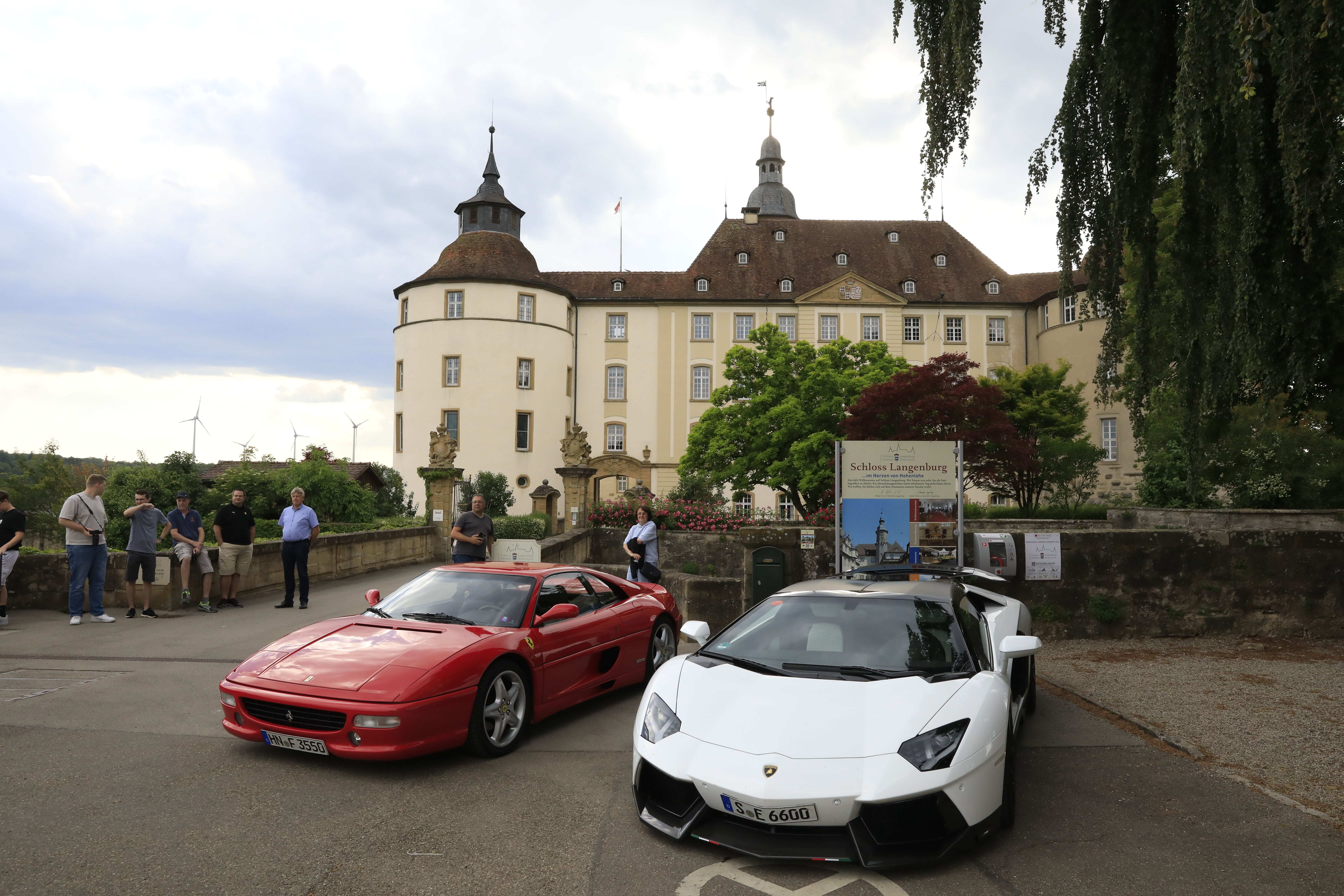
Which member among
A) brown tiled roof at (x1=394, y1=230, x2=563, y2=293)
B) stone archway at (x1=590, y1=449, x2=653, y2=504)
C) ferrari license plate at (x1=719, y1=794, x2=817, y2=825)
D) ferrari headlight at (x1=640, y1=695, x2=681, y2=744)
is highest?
brown tiled roof at (x1=394, y1=230, x2=563, y2=293)

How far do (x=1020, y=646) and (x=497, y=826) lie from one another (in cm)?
310

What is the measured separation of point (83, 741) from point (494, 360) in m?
42.5

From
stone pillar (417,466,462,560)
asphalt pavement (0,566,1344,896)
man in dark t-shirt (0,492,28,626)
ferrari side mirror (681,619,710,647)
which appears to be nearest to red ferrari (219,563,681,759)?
asphalt pavement (0,566,1344,896)

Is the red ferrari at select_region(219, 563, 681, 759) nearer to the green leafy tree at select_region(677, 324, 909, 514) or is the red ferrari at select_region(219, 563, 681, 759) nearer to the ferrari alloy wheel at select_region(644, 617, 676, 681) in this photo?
the ferrari alloy wheel at select_region(644, 617, 676, 681)

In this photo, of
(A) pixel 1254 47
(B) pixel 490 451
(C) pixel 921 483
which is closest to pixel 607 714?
(C) pixel 921 483

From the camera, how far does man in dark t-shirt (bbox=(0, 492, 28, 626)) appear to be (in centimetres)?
1055

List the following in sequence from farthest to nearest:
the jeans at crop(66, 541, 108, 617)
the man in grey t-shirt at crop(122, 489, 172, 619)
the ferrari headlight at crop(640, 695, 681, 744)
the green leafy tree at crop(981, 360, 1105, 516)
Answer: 1. the green leafy tree at crop(981, 360, 1105, 516)
2. the man in grey t-shirt at crop(122, 489, 172, 619)
3. the jeans at crop(66, 541, 108, 617)
4. the ferrari headlight at crop(640, 695, 681, 744)

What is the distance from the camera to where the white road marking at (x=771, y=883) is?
3711 millimetres

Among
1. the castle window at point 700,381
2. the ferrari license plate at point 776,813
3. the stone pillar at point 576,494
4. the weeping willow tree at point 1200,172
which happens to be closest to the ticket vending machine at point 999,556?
the weeping willow tree at point 1200,172

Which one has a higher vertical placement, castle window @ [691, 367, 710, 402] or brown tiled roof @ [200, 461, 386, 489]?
castle window @ [691, 367, 710, 402]

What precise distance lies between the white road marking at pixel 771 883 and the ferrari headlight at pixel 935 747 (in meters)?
0.53

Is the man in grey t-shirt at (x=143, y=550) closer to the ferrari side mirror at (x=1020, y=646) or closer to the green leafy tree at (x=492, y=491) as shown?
the ferrari side mirror at (x=1020, y=646)

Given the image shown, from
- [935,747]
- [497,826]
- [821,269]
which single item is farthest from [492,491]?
[935,747]

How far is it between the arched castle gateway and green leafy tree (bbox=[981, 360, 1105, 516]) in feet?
27.2
